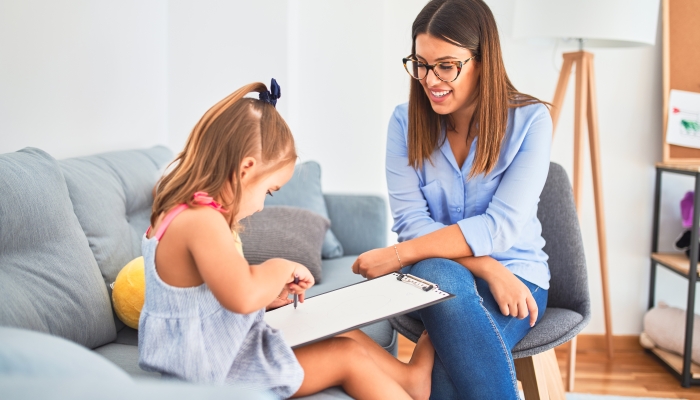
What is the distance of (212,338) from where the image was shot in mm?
1175

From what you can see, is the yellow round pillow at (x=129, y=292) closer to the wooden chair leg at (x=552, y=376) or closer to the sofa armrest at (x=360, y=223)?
the wooden chair leg at (x=552, y=376)

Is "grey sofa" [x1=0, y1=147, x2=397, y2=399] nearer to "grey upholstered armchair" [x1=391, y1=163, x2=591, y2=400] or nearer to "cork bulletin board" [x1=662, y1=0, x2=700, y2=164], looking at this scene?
"grey upholstered armchair" [x1=391, y1=163, x2=591, y2=400]

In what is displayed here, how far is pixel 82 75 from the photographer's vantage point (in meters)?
2.07

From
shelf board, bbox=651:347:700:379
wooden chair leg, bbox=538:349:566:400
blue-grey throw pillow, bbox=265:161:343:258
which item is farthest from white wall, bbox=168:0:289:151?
shelf board, bbox=651:347:700:379

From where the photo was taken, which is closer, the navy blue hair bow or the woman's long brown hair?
the navy blue hair bow

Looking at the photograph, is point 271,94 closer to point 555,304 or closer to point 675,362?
point 555,304

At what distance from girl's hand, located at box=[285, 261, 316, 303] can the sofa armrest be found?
125cm

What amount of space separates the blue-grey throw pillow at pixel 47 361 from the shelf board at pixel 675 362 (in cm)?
233

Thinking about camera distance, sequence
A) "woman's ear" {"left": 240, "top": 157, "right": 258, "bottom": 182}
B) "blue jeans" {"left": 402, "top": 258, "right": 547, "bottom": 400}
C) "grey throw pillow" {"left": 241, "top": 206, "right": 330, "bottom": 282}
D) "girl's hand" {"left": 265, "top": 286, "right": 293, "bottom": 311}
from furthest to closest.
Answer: "grey throw pillow" {"left": 241, "top": 206, "right": 330, "bottom": 282}
"girl's hand" {"left": 265, "top": 286, "right": 293, "bottom": 311}
"blue jeans" {"left": 402, "top": 258, "right": 547, "bottom": 400}
"woman's ear" {"left": 240, "top": 157, "right": 258, "bottom": 182}

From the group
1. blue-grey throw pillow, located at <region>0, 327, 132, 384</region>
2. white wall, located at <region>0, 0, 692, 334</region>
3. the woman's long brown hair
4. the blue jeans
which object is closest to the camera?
blue-grey throw pillow, located at <region>0, 327, 132, 384</region>

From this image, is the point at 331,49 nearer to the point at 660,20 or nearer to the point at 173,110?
the point at 173,110

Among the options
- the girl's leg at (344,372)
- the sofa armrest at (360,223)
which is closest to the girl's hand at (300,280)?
the girl's leg at (344,372)

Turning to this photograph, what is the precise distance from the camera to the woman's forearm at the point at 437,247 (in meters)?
1.52

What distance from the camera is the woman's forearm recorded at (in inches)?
59.8
